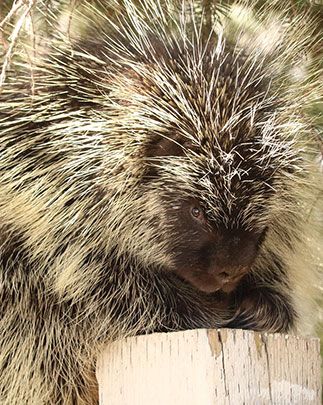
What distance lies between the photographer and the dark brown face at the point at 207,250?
2119 mm

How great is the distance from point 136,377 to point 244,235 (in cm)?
47

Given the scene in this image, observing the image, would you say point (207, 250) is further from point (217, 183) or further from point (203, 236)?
point (217, 183)

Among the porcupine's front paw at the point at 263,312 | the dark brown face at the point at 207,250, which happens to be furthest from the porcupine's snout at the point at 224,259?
the porcupine's front paw at the point at 263,312

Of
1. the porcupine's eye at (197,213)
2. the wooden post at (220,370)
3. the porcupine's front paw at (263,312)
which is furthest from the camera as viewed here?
the porcupine's front paw at (263,312)

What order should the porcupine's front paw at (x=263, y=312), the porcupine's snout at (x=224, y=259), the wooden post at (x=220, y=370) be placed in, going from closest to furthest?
the wooden post at (x=220, y=370) < the porcupine's snout at (x=224, y=259) < the porcupine's front paw at (x=263, y=312)

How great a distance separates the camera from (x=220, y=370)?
1.72 meters

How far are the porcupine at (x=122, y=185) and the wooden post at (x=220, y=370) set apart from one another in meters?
0.37

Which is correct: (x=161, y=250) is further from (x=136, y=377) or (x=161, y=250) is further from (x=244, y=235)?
(x=136, y=377)

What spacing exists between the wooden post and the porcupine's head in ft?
1.05

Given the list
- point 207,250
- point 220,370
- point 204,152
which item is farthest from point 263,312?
point 220,370

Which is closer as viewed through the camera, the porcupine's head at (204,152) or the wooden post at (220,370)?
the wooden post at (220,370)

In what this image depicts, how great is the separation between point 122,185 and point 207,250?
1.10 ft

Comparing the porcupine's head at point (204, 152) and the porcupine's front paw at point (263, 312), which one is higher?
the porcupine's head at point (204, 152)

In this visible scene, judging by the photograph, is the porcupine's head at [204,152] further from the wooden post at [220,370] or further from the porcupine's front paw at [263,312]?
the wooden post at [220,370]
